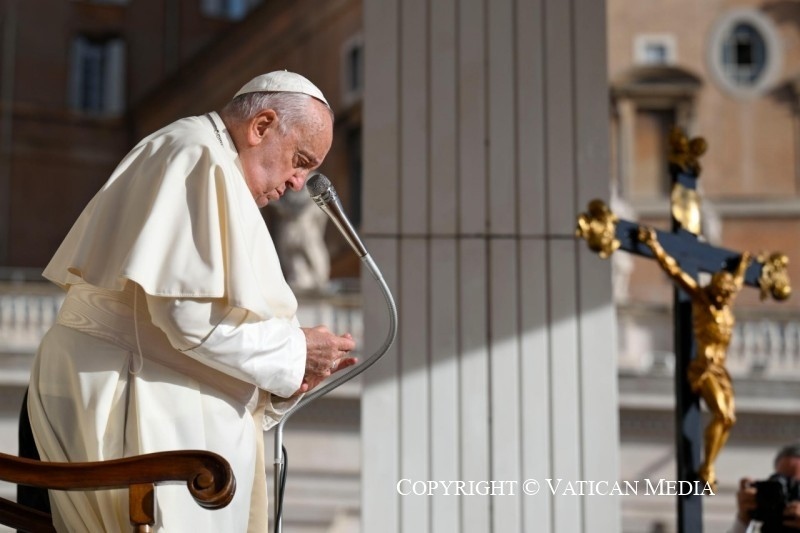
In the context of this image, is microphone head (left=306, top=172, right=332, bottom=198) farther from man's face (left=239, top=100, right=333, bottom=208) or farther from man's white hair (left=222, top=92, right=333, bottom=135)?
man's white hair (left=222, top=92, right=333, bottom=135)

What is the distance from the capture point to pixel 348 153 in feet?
72.4

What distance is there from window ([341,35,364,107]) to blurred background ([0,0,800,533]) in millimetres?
35

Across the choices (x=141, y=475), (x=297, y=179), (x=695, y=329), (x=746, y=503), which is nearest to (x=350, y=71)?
(x=695, y=329)

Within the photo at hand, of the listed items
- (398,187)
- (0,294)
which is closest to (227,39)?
(0,294)

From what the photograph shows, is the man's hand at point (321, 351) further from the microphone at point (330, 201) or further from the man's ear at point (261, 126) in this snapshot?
the man's ear at point (261, 126)

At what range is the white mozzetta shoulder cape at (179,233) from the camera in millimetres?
3156

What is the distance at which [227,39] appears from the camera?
84.3 ft

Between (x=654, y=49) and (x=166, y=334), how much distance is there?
19500 mm

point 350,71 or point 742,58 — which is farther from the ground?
point 742,58

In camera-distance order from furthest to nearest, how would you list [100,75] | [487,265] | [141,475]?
1. [100,75]
2. [487,265]
3. [141,475]

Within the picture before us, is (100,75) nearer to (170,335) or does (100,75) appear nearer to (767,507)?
(767,507)

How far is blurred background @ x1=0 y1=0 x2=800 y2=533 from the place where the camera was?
1302 centimetres

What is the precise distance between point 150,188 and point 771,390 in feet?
35.3

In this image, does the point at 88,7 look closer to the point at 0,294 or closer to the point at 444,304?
the point at 0,294
